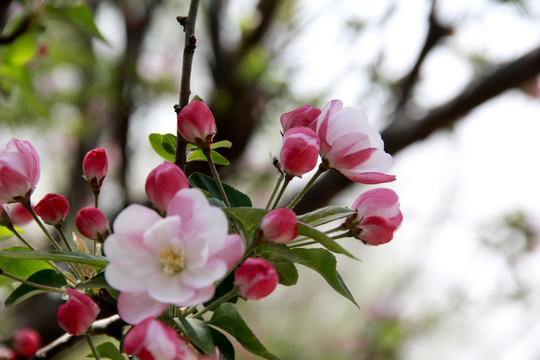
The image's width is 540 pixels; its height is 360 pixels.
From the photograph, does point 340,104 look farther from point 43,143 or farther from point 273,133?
point 43,143

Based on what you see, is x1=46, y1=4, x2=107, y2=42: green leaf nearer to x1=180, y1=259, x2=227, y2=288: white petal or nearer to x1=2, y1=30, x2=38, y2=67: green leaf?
x1=2, y1=30, x2=38, y2=67: green leaf

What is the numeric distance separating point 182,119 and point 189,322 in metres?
0.19

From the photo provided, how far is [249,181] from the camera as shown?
2.83 metres

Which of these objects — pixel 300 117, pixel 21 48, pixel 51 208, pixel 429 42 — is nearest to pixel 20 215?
pixel 51 208

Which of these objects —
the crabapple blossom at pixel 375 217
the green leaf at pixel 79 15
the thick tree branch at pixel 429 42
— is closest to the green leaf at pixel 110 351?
the crabapple blossom at pixel 375 217

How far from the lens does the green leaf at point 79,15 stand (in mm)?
→ 1026

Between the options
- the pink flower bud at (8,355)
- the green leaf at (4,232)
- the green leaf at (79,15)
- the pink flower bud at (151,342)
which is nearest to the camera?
the pink flower bud at (151,342)

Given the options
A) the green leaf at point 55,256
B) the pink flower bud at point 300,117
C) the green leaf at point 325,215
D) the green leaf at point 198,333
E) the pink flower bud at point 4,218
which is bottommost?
the green leaf at point 198,333

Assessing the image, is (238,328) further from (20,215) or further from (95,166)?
(20,215)

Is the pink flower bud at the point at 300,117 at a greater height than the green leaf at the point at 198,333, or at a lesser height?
greater

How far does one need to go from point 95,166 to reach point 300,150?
229 millimetres

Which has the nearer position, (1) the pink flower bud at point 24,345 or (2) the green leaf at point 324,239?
(2) the green leaf at point 324,239

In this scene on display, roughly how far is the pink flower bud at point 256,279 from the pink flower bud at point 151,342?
0.07 m

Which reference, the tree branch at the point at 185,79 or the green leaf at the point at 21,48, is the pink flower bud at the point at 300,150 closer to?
the tree branch at the point at 185,79
